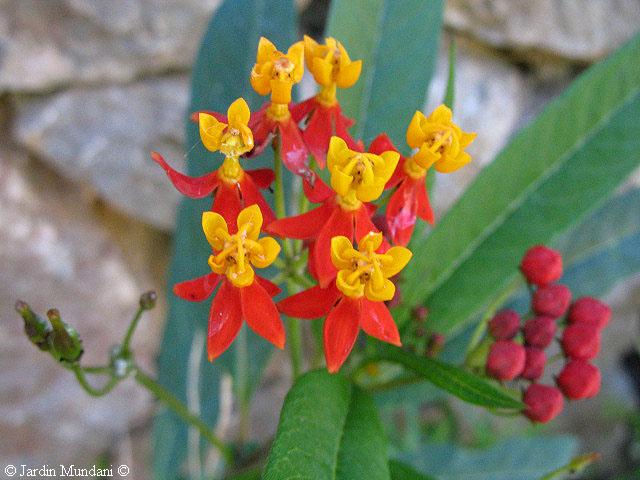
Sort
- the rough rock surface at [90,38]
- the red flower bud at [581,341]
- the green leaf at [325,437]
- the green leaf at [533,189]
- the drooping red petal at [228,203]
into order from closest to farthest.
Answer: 1. the green leaf at [325,437]
2. the drooping red petal at [228,203]
3. the red flower bud at [581,341]
4. the green leaf at [533,189]
5. the rough rock surface at [90,38]

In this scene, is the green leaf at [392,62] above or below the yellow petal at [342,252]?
above

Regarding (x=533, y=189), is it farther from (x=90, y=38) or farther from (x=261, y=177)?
(x=90, y=38)

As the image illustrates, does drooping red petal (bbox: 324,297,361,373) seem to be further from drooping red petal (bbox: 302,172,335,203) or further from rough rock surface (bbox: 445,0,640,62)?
rough rock surface (bbox: 445,0,640,62)

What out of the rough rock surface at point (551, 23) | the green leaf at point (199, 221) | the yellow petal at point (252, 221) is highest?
the rough rock surface at point (551, 23)

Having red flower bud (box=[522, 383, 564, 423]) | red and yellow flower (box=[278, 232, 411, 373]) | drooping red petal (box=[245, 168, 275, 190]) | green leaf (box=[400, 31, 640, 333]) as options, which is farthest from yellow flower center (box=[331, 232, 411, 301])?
green leaf (box=[400, 31, 640, 333])

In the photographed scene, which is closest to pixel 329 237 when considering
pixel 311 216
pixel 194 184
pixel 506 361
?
pixel 311 216

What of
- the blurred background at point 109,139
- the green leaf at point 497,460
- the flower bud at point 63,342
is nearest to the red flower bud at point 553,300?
the flower bud at point 63,342

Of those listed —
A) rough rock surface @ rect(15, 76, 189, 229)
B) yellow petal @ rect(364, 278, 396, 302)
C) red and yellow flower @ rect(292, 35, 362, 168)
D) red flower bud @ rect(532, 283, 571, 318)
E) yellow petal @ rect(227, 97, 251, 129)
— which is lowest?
yellow petal @ rect(364, 278, 396, 302)

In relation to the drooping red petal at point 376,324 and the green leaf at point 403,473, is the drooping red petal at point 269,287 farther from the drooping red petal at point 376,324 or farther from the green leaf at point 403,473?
the green leaf at point 403,473

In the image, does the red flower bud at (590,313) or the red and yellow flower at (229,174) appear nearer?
the red and yellow flower at (229,174)
